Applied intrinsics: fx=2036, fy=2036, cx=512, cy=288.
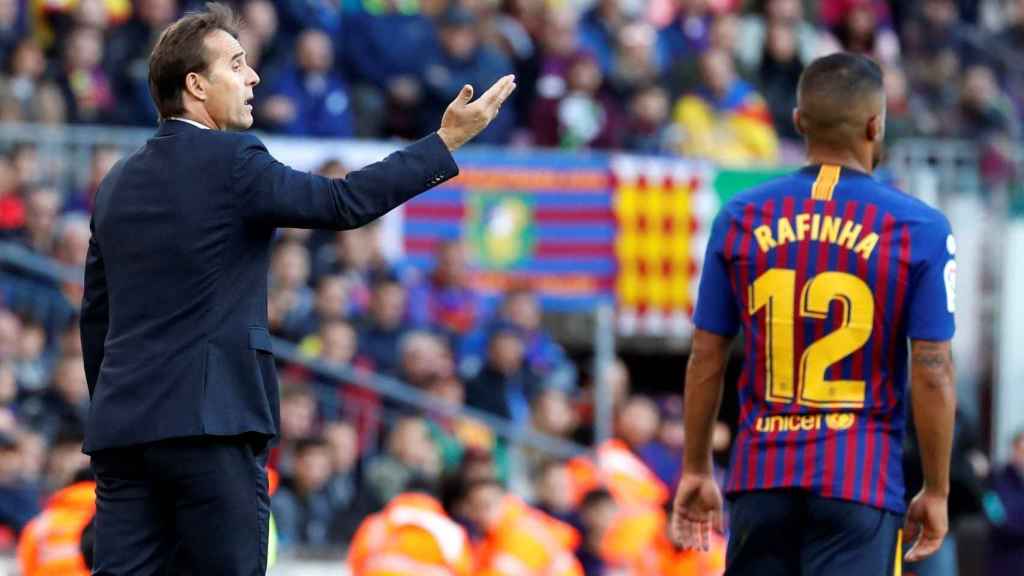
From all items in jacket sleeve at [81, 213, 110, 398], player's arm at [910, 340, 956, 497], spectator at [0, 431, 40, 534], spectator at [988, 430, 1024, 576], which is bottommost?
spectator at [988, 430, 1024, 576]

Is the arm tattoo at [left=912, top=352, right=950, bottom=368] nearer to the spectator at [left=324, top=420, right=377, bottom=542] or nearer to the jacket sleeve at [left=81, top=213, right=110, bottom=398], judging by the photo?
the jacket sleeve at [left=81, top=213, right=110, bottom=398]

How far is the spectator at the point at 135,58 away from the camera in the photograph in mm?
13438

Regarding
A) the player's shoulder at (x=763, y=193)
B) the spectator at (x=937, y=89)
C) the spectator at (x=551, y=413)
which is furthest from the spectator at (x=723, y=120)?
the player's shoulder at (x=763, y=193)

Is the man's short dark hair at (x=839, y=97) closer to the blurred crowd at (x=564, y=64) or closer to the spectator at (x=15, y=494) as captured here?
the spectator at (x=15, y=494)

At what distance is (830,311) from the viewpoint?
5441 millimetres

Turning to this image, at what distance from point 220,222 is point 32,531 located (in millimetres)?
3576

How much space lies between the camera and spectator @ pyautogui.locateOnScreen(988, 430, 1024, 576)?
39.4ft

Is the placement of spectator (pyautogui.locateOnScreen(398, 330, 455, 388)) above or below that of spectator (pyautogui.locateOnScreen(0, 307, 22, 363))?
below

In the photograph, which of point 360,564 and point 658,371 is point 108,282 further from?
point 658,371

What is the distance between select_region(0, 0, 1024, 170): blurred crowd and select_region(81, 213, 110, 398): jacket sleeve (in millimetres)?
7844

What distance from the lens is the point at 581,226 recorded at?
14.3 meters

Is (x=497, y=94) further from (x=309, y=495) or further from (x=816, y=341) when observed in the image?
(x=309, y=495)

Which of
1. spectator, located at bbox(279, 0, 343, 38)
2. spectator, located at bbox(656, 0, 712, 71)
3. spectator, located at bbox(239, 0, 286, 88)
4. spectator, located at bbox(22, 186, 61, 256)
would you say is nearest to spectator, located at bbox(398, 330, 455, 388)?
spectator, located at bbox(22, 186, 61, 256)

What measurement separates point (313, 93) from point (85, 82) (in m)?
1.63
